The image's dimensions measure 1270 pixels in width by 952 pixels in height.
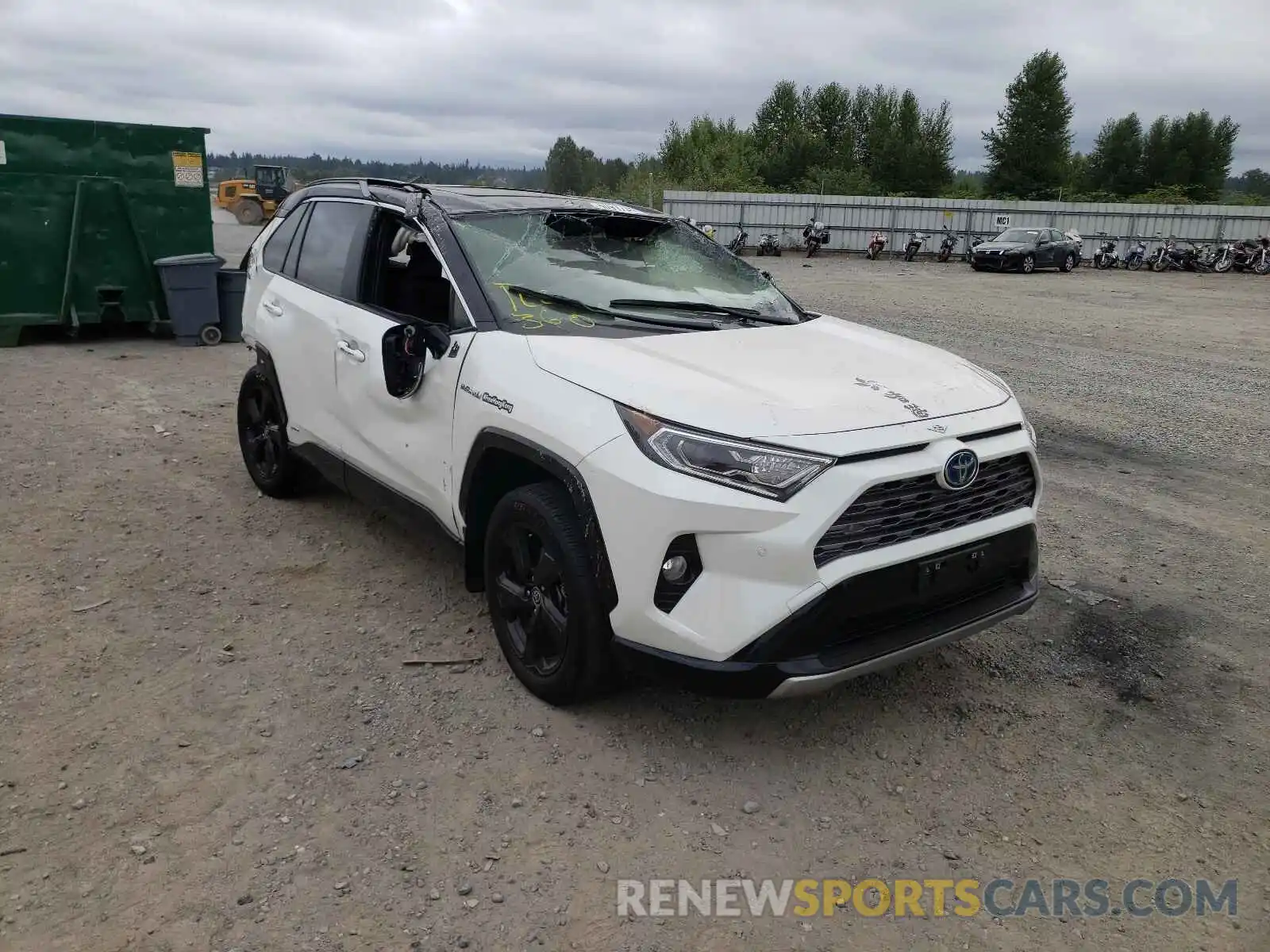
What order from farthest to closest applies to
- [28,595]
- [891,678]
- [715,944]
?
[28,595] → [891,678] → [715,944]

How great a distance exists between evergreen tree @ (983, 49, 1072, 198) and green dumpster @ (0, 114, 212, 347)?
58.1m

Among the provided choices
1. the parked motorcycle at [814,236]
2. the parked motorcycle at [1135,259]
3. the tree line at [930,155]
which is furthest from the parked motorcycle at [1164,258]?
the tree line at [930,155]

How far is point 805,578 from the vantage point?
8.77ft

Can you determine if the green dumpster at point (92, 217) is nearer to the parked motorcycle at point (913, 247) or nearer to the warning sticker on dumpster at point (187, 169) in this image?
the warning sticker on dumpster at point (187, 169)

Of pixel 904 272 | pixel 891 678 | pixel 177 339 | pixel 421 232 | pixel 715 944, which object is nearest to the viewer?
pixel 715 944

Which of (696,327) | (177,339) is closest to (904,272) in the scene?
(177,339)

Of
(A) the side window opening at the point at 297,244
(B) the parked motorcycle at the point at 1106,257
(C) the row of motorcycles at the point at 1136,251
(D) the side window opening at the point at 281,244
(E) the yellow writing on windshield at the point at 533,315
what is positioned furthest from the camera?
(B) the parked motorcycle at the point at 1106,257

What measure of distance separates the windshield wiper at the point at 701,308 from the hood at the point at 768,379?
22 centimetres

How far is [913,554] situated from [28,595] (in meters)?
3.82

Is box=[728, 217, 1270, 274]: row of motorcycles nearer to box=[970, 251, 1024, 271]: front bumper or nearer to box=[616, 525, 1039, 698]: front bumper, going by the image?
box=[970, 251, 1024, 271]: front bumper

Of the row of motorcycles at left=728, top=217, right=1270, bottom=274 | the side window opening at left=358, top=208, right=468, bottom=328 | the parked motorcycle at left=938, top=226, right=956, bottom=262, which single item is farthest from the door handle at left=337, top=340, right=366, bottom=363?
the parked motorcycle at left=938, top=226, right=956, bottom=262

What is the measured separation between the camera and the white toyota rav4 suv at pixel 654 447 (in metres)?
2.71

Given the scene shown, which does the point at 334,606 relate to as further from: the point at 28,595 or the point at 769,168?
the point at 769,168

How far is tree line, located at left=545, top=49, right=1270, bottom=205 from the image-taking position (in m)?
59.0
